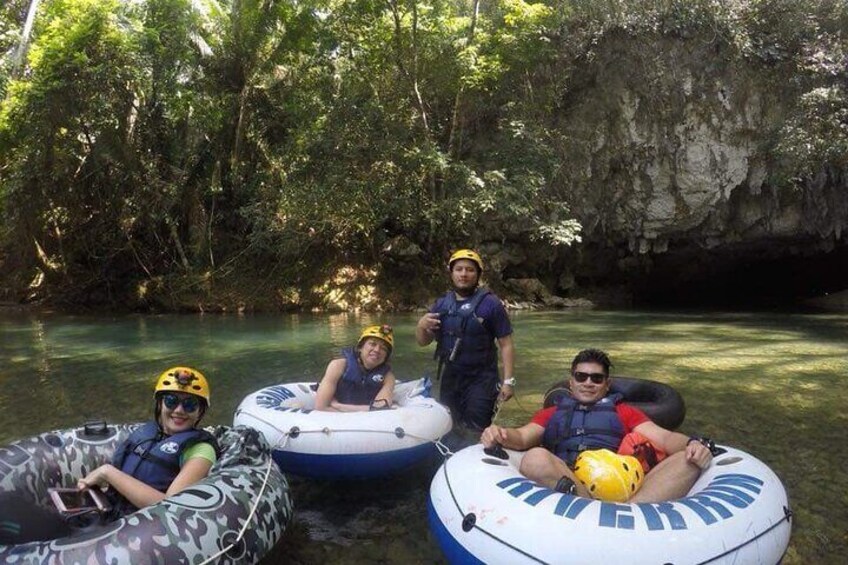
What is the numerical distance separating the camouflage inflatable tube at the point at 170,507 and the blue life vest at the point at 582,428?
154 cm

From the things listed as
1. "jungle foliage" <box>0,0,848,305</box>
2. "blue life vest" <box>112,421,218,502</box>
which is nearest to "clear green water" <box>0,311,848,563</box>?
"blue life vest" <box>112,421,218,502</box>

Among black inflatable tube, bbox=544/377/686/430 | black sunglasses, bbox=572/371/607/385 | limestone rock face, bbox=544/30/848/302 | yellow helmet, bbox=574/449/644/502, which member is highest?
limestone rock face, bbox=544/30/848/302

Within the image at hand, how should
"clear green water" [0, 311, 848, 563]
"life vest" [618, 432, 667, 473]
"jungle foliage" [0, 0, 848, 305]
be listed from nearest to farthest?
"life vest" [618, 432, 667, 473], "clear green water" [0, 311, 848, 563], "jungle foliage" [0, 0, 848, 305]

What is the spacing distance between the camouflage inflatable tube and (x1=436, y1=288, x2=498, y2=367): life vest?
5.36 ft

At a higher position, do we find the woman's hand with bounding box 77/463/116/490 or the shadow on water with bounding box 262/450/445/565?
the woman's hand with bounding box 77/463/116/490

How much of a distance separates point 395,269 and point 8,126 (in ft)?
35.0

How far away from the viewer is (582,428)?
3445mm

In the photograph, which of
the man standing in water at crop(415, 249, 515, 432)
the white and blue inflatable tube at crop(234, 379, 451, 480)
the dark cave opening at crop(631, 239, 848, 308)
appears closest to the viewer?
the white and blue inflatable tube at crop(234, 379, 451, 480)

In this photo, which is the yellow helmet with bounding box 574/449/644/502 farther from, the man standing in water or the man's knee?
the man standing in water

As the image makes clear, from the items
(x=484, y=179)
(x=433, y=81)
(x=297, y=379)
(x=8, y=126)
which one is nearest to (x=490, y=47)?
(x=433, y=81)

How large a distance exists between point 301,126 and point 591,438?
1382 cm

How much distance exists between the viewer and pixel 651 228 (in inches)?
680

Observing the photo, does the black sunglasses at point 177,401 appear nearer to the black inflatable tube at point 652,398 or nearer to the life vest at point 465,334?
the life vest at point 465,334

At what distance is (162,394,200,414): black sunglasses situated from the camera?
→ 3180 mm
